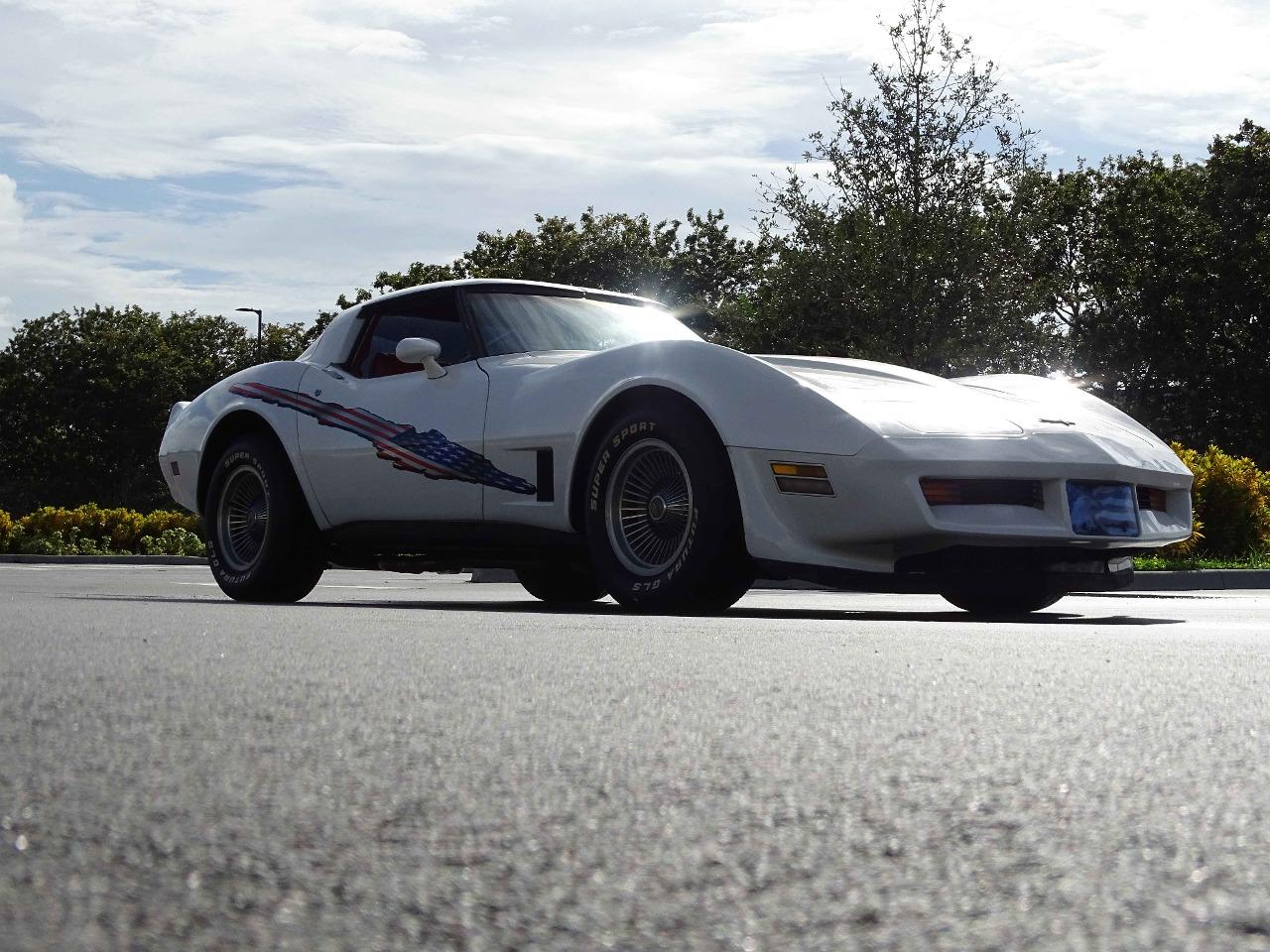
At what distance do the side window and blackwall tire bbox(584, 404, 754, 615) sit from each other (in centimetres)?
138

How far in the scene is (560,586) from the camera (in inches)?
383

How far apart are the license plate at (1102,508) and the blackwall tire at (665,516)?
131cm

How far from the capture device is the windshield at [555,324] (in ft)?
26.9

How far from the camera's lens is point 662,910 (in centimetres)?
187

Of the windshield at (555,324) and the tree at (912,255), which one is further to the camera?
the tree at (912,255)

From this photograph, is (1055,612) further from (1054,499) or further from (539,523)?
(539,523)

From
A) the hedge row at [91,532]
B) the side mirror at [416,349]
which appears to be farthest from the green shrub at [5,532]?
the side mirror at [416,349]

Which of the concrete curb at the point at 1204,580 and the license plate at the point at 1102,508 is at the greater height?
the license plate at the point at 1102,508

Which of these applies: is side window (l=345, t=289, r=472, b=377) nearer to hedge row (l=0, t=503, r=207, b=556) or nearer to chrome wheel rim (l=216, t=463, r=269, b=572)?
chrome wheel rim (l=216, t=463, r=269, b=572)

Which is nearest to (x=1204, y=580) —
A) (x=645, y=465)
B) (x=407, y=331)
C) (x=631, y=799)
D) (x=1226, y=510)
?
Answer: (x=1226, y=510)

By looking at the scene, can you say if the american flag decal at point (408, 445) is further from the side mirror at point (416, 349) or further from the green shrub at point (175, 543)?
the green shrub at point (175, 543)

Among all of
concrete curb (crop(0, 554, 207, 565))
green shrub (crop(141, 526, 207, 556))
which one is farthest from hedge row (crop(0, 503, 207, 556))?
concrete curb (crop(0, 554, 207, 565))

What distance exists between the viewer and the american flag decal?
7738 millimetres

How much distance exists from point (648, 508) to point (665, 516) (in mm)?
99
